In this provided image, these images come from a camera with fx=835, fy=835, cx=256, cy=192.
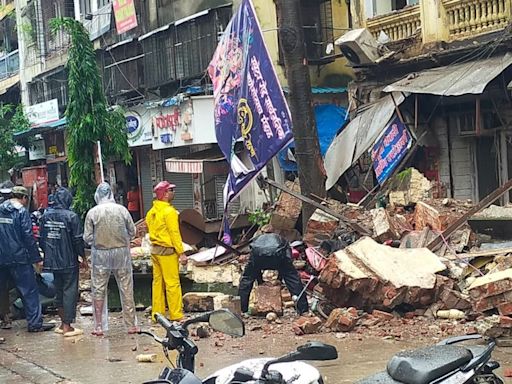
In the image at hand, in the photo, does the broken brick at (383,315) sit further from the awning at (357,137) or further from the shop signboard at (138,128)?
the shop signboard at (138,128)

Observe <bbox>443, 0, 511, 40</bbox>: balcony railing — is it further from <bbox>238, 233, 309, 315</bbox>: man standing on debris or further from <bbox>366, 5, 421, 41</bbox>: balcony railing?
<bbox>238, 233, 309, 315</bbox>: man standing on debris

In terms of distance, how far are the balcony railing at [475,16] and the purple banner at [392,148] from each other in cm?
178

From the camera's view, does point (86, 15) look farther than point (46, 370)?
Yes

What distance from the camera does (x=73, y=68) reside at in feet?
53.6

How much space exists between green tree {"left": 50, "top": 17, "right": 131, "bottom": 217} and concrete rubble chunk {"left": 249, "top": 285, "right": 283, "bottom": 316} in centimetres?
757

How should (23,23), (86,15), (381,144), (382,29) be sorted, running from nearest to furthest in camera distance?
(381,144)
(382,29)
(86,15)
(23,23)

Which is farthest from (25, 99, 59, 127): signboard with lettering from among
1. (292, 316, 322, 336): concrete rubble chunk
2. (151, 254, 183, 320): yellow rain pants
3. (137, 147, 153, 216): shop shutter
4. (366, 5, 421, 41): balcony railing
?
(292, 316, 322, 336): concrete rubble chunk

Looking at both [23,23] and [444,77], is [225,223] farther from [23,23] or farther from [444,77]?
[23,23]

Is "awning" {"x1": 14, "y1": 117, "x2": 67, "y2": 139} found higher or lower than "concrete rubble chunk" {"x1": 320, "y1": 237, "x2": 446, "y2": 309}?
higher

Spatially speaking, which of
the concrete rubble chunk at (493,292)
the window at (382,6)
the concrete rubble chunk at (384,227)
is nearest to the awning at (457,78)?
the concrete rubble chunk at (384,227)

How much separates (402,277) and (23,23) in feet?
86.3

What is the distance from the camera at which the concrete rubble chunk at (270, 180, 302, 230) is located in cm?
1366

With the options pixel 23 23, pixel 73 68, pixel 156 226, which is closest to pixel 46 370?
pixel 156 226

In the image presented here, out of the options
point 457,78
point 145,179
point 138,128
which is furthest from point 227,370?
point 145,179
